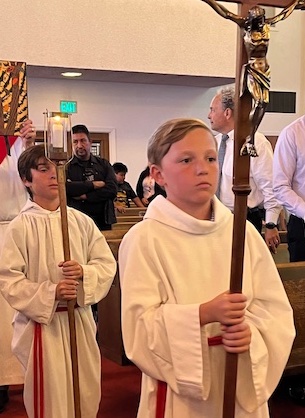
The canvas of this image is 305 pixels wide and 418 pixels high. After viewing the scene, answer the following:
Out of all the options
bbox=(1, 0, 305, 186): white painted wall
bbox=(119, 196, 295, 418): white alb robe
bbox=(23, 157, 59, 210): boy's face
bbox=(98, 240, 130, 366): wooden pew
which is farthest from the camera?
bbox=(1, 0, 305, 186): white painted wall

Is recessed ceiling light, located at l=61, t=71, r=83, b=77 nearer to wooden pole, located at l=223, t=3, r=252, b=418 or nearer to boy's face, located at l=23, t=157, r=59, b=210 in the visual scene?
boy's face, located at l=23, t=157, r=59, b=210

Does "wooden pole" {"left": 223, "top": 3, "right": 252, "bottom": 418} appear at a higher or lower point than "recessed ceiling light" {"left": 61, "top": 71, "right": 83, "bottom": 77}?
lower

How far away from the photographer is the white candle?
241cm

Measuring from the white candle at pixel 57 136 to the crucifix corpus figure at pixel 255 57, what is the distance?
4.05ft

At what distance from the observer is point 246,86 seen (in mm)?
1292

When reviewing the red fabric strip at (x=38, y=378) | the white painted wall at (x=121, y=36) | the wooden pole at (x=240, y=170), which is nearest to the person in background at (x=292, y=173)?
the red fabric strip at (x=38, y=378)

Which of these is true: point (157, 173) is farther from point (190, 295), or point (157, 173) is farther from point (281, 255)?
point (281, 255)

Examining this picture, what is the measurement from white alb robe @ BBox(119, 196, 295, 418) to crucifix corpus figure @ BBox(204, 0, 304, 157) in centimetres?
51

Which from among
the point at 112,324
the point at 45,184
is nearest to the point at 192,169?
the point at 45,184

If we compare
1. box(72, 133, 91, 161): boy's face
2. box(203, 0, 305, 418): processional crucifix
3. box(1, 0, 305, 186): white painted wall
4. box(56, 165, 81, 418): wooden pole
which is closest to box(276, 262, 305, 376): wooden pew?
box(56, 165, 81, 418): wooden pole

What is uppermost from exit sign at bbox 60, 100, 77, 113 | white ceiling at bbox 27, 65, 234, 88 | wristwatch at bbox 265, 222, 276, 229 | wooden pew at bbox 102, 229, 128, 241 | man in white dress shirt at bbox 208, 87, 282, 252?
white ceiling at bbox 27, 65, 234, 88

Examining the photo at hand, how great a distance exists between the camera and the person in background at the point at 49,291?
2506 mm

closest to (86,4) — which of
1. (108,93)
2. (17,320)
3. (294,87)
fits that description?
(108,93)

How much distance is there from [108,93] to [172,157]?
7.96 m
